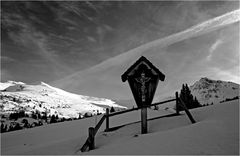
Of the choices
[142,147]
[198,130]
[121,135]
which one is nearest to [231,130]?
[198,130]

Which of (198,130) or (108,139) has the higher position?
(198,130)

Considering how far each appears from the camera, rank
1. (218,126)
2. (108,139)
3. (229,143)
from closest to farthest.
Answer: (229,143), (218,126), (108,139)

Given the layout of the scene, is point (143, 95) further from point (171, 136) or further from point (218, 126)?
point (218, 126)

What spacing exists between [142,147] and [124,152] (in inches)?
25.9

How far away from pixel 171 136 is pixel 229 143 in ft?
6.26

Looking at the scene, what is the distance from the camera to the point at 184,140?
21.2ft

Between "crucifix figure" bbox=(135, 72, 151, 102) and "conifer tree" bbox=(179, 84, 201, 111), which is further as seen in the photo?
"conifer tree" bbox=(179, 84, 201, 111)

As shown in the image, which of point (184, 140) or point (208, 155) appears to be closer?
point (208, 155)

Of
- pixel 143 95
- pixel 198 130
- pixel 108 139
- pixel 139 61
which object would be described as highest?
pixel 139 61

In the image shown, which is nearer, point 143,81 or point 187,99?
point 143,81

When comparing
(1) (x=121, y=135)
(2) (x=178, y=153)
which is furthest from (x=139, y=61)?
(2) (x=178, y=153)

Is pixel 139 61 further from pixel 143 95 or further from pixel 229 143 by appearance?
pixel 229 143

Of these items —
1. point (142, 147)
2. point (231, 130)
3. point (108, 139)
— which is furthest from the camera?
point (108, 139)

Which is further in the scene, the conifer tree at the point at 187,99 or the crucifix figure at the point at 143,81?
the conifer tree at the point at 187,99
